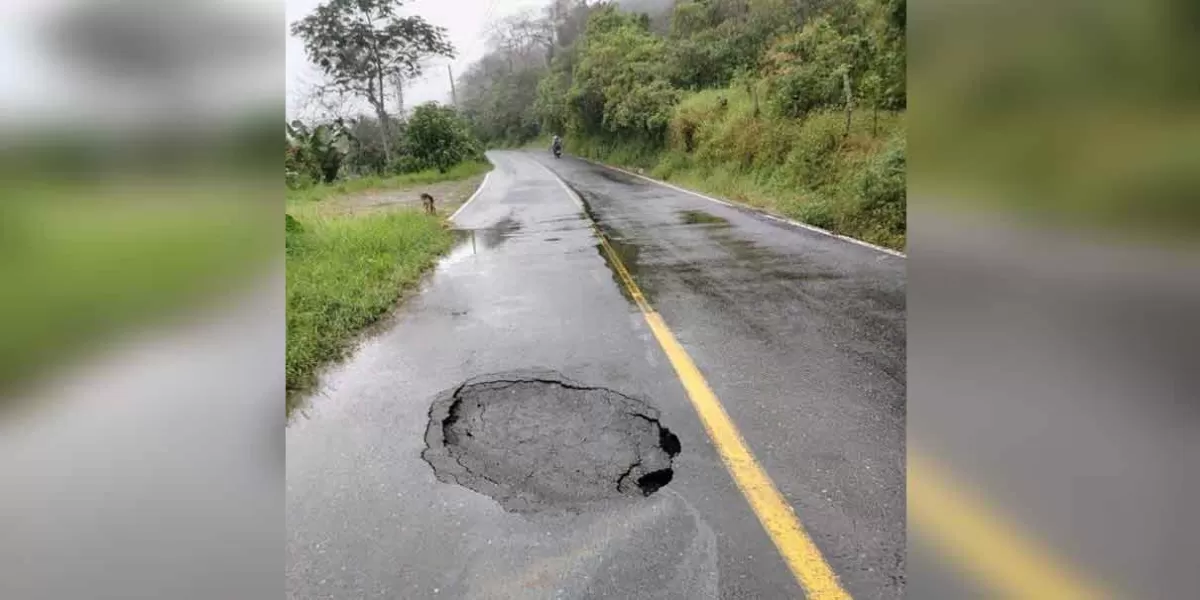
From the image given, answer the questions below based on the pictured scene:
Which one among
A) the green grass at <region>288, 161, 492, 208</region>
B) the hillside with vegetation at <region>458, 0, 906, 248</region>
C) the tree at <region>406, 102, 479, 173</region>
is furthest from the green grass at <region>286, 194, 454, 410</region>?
the tree at <region>406, 102, 479, 173</region>

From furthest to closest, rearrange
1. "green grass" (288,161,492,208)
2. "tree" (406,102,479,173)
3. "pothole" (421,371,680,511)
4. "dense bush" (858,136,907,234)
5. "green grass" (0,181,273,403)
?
"tree" (406,102,479,173), "green grass" (288,161,492,208), "dense bush" (858,136,907,234), "pothole" (421,371,680,511), "green grass" (0,181,273,403)

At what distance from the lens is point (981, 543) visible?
1.33m

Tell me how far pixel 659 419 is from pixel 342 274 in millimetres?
5395

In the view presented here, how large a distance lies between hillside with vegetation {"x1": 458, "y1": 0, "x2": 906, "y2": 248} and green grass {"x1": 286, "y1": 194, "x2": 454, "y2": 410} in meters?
2.25

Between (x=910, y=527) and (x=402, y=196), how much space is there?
73.5 ft

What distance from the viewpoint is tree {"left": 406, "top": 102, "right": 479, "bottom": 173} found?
30.8 meters

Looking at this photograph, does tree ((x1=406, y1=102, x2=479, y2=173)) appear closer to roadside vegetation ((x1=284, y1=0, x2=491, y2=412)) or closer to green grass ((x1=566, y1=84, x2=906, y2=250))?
green grass ((x1=566, y1=84, x2=906, y2=250))

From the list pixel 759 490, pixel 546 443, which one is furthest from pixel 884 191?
pixel 759 490

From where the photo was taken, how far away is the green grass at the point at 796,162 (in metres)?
9.98

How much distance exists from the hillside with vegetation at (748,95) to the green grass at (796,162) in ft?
0.13

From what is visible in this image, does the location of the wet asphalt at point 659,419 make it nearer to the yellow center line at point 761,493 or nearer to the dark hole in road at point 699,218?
the yellow center line at point 761,493

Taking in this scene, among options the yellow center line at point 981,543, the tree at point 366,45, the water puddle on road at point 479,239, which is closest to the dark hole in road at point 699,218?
the water puddle on road at point 479,239

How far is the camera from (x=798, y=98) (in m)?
17.0

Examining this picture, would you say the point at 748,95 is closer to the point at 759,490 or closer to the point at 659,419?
the point at 659,419
